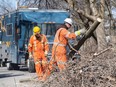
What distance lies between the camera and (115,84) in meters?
7.71

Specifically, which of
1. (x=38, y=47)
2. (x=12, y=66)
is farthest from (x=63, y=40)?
(x=12, y=66)

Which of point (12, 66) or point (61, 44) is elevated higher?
point (61, 44)

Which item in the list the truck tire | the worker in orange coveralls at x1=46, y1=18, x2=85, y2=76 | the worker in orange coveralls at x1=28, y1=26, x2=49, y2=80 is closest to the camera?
the worker in orange coveralls at x1=46, y1=18, x2=85, y2=76

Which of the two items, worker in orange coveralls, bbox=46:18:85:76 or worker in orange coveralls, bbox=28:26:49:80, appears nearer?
worker in orange coveralls, bbox=46:18:85:76

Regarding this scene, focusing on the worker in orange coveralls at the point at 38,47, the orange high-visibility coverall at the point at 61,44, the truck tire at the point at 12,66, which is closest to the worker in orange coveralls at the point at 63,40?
the orange high-visibility coverall at the point at 61,44

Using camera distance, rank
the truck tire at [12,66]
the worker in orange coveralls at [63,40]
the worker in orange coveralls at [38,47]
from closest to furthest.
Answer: the worker in orange coveralls at [63,40] < the worker in orange coveralls at [38,47] < the truck tire at [12,66]

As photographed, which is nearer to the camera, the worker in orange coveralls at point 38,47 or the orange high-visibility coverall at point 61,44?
the orange high-visibility coverall at point 61,44

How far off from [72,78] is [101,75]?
1.87ft

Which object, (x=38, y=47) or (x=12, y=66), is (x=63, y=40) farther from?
(x=12, y=66)

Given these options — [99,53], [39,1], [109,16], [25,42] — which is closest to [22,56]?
[25,42]

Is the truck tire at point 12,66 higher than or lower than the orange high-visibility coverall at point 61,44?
lower

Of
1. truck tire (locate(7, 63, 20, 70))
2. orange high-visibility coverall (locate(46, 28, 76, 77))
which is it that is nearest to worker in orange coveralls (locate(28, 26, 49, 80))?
orange high-visibility coverall (locate(46, 28, 76, 77))

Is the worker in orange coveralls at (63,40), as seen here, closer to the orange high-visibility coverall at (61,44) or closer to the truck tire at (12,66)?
the orange high-visibility coverall at (61,44)

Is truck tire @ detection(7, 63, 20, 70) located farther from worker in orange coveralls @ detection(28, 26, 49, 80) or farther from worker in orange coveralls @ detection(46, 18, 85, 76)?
worker in orange coveralls @ detection(46, 18, 85, 76)
